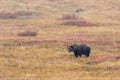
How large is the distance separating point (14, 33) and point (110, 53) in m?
19.4

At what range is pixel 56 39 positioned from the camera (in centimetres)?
5044

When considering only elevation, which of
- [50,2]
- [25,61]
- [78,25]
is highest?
[25,61]

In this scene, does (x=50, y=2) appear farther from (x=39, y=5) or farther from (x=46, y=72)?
(x=46, y=72)

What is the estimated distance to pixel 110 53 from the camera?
41.1 meters

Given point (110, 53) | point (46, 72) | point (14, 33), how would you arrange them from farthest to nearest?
point (14, 33) → point (110, 53) → point (46, 72)

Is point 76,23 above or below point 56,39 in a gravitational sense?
below

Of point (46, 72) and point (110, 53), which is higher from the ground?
point (46, 72)

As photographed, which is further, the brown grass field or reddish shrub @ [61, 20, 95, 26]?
reddish shrub @ [61, 20, 95, 26]

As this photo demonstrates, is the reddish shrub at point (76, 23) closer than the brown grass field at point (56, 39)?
No

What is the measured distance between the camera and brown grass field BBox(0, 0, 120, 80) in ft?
105

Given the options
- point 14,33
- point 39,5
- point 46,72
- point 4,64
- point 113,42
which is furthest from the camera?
Answer: point 39,5

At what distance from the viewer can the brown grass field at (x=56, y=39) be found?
3194cm

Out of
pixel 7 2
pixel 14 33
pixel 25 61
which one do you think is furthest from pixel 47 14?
pixel 25 61

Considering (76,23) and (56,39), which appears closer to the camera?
(56,39)
